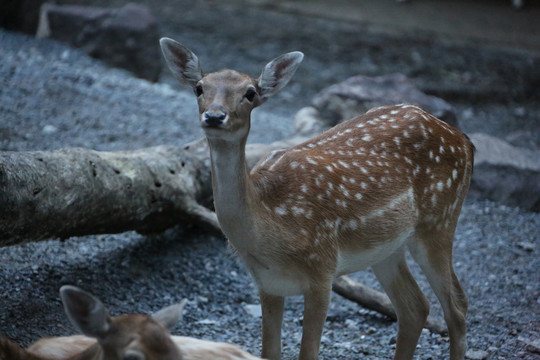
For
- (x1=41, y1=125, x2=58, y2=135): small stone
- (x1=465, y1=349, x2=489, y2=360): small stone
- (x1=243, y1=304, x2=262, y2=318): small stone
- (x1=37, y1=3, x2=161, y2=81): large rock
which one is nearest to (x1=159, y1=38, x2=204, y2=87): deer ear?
(x1=243, y1=304, x2=262, y2=318): small stone

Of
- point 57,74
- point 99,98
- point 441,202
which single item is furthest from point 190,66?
point 57,74

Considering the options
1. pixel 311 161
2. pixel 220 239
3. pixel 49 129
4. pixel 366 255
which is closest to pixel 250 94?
pixel 311 161

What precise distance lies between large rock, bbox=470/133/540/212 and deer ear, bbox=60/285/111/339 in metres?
5.72

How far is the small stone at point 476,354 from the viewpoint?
16.6ft

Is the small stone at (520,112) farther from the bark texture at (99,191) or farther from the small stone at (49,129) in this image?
the small stone at (49,129)

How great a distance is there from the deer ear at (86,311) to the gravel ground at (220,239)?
5.15 feet

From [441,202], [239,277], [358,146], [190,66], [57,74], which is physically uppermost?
[190,66]

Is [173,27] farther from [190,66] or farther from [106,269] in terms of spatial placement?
[190,66]

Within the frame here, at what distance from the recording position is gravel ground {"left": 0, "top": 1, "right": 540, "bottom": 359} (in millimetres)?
5242

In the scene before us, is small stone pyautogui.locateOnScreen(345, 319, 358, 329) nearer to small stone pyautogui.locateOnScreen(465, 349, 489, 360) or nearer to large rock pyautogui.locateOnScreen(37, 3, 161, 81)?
small stone pyautogui.locateOnScreen(465, 349, 489, 360)

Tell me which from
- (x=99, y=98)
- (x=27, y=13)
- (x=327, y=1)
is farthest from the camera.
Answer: (x=327, y=1)

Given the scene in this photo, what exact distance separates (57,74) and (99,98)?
2.85 ft

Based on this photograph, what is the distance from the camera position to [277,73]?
14.2 ft

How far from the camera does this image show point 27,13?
37.5 ft
